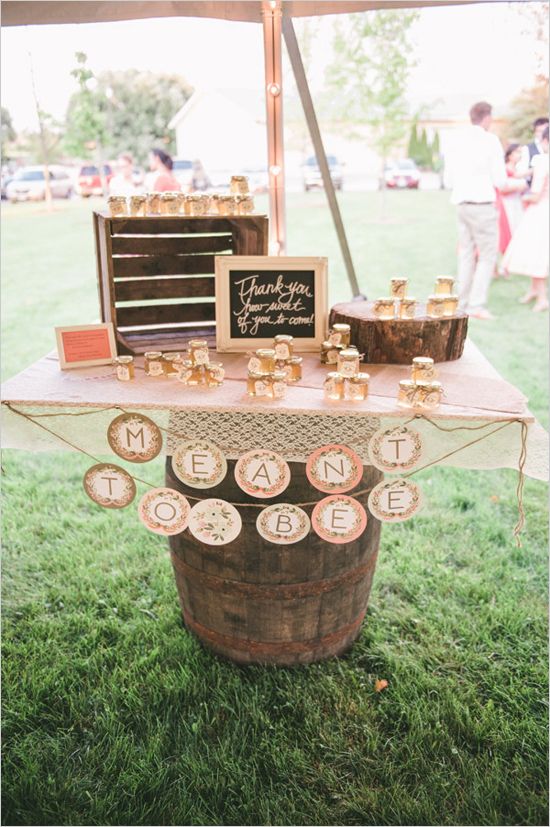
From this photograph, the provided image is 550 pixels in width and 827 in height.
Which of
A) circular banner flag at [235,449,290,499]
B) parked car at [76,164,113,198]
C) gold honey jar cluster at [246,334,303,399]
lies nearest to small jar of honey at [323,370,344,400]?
gold honey jar cluster at [246,334,303,399]

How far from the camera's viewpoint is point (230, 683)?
2.02 metres

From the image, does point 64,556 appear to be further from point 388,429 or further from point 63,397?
point 388,429

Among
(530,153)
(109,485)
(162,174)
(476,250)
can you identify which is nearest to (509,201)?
(530,153)

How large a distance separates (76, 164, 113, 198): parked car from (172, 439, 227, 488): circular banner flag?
10.9 metres

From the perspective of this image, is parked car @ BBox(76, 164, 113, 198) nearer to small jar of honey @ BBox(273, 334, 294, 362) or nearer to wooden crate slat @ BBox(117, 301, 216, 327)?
wooden crate slat @ BBox(117, 301, 216, 327)

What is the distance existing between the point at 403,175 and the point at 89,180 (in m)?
5.91

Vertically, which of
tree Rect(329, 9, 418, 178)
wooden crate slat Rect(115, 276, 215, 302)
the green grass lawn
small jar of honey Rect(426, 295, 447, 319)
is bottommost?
the green grass lawn

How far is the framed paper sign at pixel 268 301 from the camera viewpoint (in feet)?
5.98

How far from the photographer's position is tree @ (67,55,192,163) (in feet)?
34.9

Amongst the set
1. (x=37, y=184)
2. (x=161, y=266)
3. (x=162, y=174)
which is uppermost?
(x=37, y=184)

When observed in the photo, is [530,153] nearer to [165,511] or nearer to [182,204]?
[182,204]

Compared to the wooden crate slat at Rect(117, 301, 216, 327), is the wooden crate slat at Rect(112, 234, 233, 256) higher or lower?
higher

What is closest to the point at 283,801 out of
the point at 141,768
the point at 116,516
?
the point at 141,768

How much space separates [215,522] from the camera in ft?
5.81
